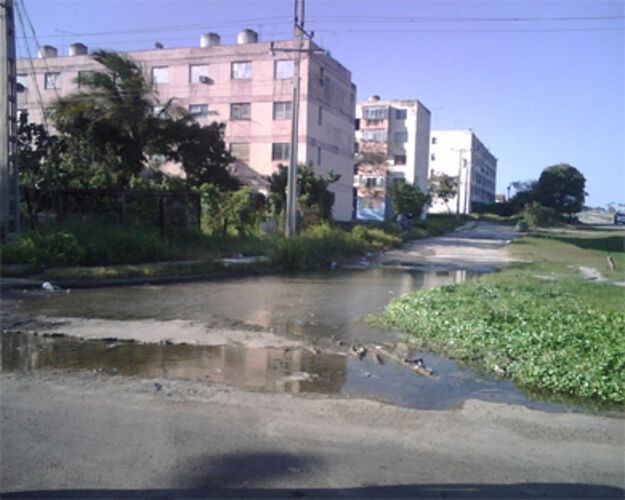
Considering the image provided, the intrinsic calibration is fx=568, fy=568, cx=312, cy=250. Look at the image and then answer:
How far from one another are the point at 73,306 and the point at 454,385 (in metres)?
7.84

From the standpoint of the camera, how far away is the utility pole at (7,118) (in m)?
15.7

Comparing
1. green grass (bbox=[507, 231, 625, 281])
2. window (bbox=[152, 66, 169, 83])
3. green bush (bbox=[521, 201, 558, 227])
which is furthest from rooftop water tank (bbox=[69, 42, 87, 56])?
green bush (bbox=[521, 201, 558, 227])

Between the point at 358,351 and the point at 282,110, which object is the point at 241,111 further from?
the point at 358,351

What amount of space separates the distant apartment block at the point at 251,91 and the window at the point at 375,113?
72.6 feet

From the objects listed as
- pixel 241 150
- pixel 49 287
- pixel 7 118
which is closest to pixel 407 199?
pixel 241 150

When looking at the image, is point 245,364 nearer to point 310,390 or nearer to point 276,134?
point 310,390

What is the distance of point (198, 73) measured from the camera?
40.2 m

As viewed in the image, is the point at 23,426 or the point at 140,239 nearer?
the point at 23,426

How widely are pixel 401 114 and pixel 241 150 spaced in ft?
101

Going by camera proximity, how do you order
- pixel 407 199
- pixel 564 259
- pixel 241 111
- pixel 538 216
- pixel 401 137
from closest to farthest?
1. pixel 564 259
2. pixel 241 111
3. pixel 407 199
4. pixel 401 137
5. pixel 538 216

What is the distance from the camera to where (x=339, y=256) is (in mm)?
23031

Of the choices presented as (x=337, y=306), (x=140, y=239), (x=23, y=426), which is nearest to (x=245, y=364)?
(x=23, y=426)

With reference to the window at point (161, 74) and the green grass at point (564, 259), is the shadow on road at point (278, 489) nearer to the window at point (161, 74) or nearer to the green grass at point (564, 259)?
the green grass at point (564, 259)

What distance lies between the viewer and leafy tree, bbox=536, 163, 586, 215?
76.7 metres
